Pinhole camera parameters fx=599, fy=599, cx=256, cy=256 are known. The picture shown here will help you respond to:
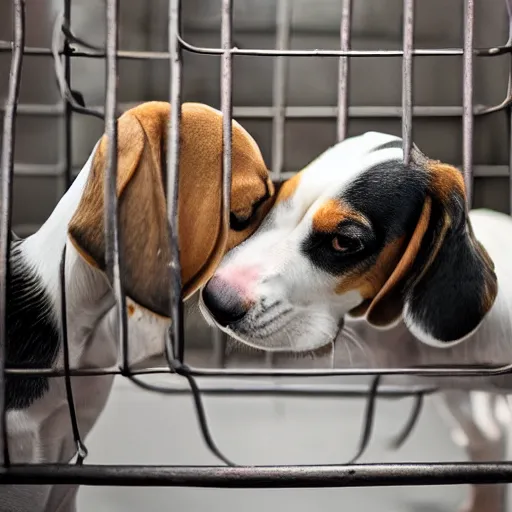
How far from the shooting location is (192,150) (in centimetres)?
89

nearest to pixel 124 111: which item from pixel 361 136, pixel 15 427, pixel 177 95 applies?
pixel 177 95

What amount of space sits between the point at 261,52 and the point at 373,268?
364mm

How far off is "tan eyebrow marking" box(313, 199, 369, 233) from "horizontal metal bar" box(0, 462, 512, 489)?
14.6 inches

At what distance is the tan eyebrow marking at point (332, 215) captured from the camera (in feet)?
2.85

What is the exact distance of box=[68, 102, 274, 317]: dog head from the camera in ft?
2.91

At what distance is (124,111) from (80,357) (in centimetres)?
38

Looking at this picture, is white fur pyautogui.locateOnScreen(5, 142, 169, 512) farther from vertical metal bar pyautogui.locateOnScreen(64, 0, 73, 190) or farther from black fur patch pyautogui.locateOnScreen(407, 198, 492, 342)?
black fur patch pyautogui.locateOnScreen(407, 198, 492, 342)

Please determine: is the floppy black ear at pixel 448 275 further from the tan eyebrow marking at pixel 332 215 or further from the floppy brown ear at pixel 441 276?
the tan eyebrow marking at pixel 332 215

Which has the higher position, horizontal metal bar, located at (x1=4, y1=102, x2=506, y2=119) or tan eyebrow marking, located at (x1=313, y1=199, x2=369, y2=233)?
horizontal metal bar, located at (x1=4, y1=102, x2=506, y2=119)

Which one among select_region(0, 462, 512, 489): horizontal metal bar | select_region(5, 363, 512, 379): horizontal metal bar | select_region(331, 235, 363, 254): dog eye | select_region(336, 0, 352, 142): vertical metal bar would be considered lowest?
select_region(0, 462, 512, 489): horizontal metal bar

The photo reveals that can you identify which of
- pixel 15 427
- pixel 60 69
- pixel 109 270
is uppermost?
pixel 60 69

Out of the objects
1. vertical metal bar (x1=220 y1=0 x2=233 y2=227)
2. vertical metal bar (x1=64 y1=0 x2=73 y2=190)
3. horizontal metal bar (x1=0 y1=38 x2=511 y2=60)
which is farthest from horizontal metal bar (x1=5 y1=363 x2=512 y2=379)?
horizontal metal bar (x1=0 y1=38 x2=511 y2=60)

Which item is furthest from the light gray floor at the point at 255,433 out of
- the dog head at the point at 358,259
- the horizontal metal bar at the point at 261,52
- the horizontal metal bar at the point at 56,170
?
the horizontal metal bar at the point at 261,52

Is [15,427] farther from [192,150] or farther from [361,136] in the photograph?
[361,136]
